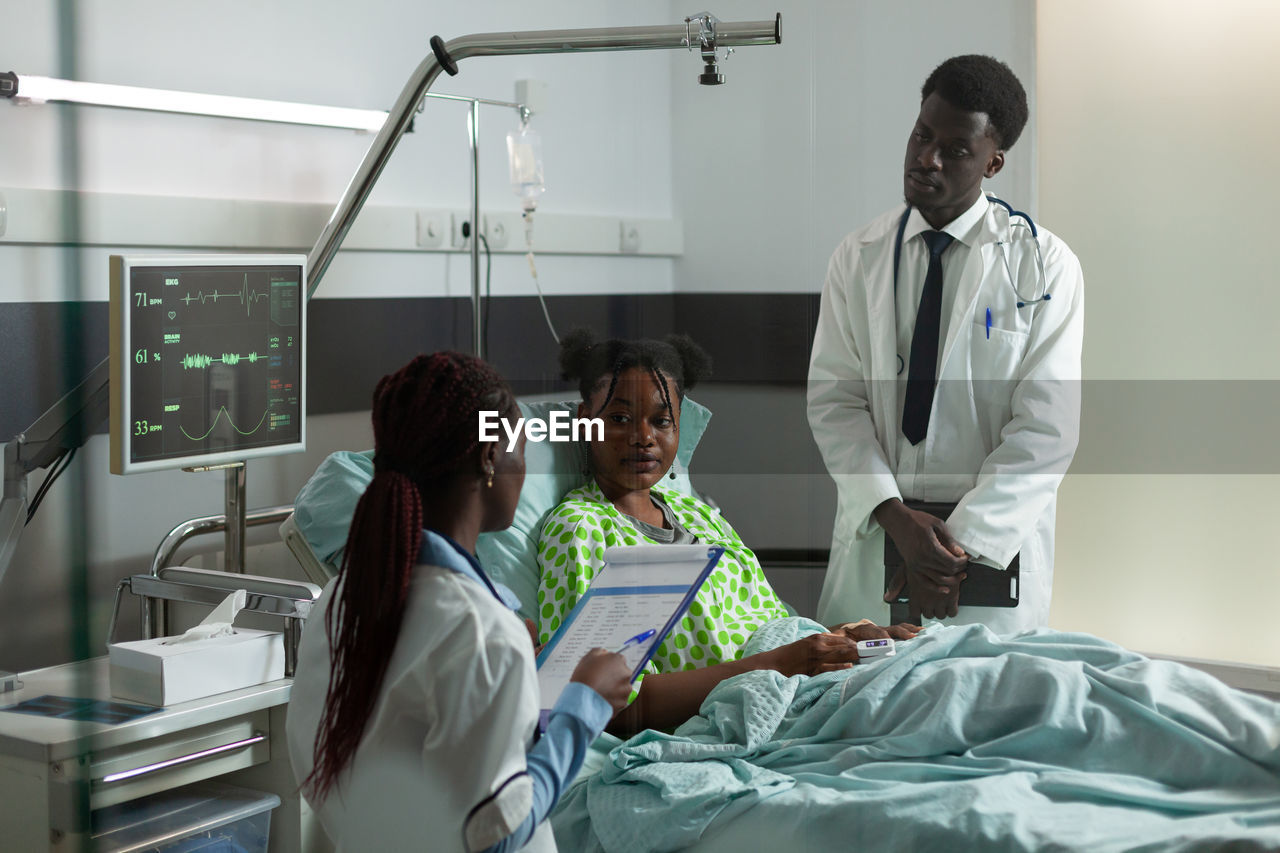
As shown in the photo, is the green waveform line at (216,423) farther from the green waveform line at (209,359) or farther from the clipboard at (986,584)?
the clipboard at (986,584)

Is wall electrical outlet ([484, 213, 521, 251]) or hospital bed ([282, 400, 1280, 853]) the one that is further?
wall electrical outlet ([484, 213, 521, 251])

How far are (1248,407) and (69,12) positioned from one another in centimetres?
187

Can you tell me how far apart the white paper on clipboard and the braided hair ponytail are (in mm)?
251

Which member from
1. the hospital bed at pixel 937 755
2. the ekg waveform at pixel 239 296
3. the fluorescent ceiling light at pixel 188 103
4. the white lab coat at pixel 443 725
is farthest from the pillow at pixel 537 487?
the fluorescent ceiling light at pixel 188 103

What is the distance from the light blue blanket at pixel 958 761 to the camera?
4.04 ft

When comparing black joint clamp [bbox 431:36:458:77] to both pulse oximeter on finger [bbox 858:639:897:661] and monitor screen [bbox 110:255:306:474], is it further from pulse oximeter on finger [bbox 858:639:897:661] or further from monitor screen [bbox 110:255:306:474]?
pulse oximeter on finger [bbox 858:639:897:661]

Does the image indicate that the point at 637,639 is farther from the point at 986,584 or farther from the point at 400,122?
the point at 400,122

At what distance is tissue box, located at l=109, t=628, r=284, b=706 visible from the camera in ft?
5.28

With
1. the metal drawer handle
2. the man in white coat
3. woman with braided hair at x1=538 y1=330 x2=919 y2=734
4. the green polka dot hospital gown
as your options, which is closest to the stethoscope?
the man in white coat

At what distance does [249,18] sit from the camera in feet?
7.16

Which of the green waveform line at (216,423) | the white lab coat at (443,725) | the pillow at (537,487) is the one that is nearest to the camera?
the white lab coat at (443,725)

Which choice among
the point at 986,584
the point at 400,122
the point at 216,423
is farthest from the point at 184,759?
the point at 986,584

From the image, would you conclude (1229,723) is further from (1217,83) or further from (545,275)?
(545,275)

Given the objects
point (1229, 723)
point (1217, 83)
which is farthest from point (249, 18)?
point (1229, 723)
